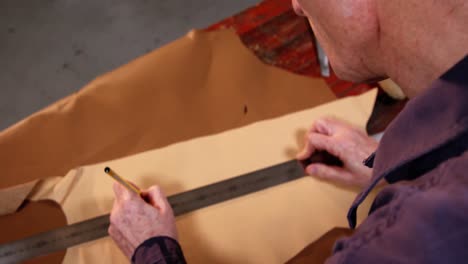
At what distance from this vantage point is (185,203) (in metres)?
0.87

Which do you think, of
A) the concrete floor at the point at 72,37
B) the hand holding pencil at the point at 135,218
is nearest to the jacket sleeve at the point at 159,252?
the hand holding pencil at the point at 135,218

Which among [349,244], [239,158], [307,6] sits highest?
[307,6]

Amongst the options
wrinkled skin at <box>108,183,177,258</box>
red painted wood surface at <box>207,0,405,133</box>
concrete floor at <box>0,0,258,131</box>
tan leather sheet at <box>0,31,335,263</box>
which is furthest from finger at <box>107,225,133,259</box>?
concrete floor at <box>0,0,258,131</box>

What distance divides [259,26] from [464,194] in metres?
0.80

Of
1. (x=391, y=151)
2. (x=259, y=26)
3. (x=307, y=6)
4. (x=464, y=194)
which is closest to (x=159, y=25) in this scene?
(x=259, y=26)

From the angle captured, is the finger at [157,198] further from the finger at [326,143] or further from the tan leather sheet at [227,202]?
the finger at [326,143]

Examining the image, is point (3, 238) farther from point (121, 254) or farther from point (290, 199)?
point (290, 199)

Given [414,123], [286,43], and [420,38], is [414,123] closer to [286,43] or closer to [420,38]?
[420,38]

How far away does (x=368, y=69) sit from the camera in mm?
563

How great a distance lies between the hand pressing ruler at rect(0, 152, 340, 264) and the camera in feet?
2.66

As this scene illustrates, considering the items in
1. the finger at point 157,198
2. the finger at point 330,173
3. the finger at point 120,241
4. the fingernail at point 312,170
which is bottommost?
the finger at point 330,173

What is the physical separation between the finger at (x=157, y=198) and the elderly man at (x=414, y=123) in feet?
1.26

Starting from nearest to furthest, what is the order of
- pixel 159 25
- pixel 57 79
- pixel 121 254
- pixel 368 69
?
pixel 368 69 < pixel 121 254 < pixel 57 79 < pixel 159 25

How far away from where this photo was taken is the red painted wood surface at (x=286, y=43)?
101 cm
